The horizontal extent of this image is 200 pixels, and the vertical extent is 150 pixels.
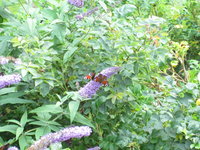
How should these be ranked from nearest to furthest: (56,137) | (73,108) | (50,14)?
(56,137) → (73,108) → (50,14)

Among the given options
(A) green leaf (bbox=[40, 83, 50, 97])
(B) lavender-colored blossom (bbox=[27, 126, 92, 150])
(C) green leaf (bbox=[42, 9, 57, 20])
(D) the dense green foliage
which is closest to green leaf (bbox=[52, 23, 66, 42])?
(D) the dense green foliage

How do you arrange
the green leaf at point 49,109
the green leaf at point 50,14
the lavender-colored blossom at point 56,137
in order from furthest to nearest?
the green leaf at point 50,14
the green leaf at point 49,109
the lavender-colored blossom at point 56,137

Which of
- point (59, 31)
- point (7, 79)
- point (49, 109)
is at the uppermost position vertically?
point (59, 31)

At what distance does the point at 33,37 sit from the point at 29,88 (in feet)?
0.90

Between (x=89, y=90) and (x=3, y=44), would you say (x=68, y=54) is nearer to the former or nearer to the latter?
(x=89, y=90)

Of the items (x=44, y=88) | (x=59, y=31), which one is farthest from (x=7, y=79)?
(x=59, y=31)

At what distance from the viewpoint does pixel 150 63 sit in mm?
2090

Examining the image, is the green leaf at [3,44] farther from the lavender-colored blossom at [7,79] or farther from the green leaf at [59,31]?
the lavender-colored blossom at [7,79]

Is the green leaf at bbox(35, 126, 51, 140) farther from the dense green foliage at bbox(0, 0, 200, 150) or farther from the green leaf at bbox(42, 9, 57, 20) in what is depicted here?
the green leaf at bbox(42, 9, 57, 20)

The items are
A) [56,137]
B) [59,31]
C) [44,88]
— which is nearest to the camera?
[56,137]

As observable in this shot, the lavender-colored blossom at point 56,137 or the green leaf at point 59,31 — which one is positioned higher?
the green leaf at point 59,31

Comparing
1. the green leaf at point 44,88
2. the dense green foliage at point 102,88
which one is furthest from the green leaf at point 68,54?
the green leaf at point 44,88

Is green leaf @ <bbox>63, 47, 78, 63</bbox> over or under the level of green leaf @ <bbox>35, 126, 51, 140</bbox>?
over

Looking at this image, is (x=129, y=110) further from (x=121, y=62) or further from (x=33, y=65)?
(x=33, y=65)
